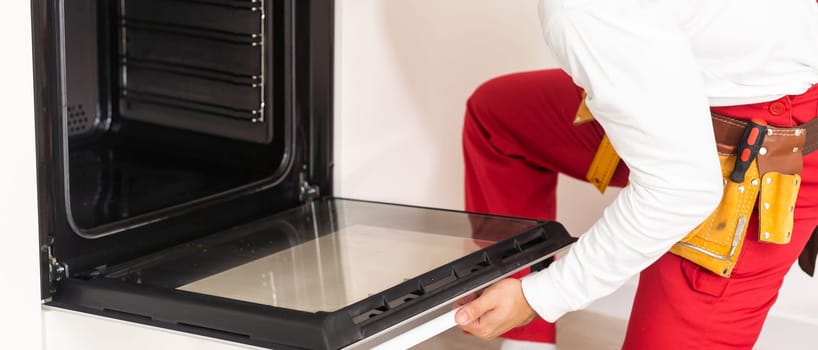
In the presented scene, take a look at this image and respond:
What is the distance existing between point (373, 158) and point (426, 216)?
209 millimetres

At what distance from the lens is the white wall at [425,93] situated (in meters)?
1.78

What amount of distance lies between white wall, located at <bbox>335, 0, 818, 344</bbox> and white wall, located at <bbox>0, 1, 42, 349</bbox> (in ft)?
2.04

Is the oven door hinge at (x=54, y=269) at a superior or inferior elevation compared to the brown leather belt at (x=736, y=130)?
inferior

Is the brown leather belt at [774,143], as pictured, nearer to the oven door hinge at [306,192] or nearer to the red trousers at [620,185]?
the red trousers at [620,185]

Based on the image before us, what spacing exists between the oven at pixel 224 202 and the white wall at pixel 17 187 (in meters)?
0.02

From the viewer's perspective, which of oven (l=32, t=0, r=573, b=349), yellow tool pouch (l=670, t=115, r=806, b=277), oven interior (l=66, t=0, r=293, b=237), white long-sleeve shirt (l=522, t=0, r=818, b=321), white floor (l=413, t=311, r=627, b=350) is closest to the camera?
white long-sleeve shirt (l=522, t=0, r=818, b=321)

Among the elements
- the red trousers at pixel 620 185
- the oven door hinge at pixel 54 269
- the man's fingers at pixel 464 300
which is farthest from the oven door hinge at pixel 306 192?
the oven door hinge at pixel 54 269

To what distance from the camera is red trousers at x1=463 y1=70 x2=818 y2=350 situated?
55.4 inches

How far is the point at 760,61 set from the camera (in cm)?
129

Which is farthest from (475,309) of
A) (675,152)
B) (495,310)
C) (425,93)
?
(425,93)

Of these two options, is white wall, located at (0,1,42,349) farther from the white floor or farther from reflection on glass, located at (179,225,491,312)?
the white floor

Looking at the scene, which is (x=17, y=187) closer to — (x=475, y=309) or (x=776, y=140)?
(x=475, y=309)

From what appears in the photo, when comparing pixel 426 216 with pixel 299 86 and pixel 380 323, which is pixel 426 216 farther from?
pixel 380 323

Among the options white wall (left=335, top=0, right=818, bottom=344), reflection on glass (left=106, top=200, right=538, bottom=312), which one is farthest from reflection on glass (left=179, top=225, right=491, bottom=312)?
white wall (left=335, top=0, right=818, bottom=344)
